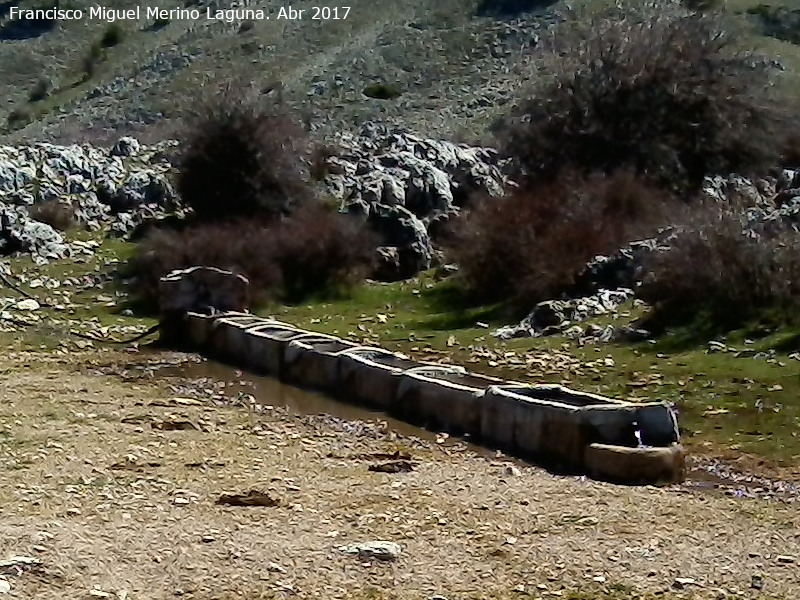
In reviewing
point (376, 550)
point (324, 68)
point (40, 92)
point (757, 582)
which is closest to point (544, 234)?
point (376, 550)

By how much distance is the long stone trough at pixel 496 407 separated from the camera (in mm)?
11570

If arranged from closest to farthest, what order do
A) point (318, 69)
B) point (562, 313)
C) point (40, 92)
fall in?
point (562, 313)
point (318, 69)
point (40, 92)

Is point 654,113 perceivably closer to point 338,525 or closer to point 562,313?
point 562,313

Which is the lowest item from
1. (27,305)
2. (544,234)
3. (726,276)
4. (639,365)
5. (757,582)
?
(27,305)

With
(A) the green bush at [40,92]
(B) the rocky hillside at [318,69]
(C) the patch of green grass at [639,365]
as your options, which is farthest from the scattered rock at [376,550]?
(A) the green bush at [40,92]

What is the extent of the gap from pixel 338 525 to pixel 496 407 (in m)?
4.35

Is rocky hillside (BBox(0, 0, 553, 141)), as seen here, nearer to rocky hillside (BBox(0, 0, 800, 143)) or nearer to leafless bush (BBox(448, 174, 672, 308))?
rocky hillside (BBox(0, 0, 800, 143))

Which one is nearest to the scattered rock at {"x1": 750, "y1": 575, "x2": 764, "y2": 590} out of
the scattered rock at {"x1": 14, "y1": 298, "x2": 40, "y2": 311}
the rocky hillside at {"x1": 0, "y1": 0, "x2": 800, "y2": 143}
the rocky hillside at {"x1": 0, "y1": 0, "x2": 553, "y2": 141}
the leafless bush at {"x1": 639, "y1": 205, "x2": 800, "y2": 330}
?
the leafless bush at {"x1": 639, "y1": 205, "x2": 800, "y2": 330}

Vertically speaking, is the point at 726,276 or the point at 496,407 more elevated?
the point at 726,276

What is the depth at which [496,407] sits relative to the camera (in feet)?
43.4

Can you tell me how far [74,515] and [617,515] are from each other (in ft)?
13.1

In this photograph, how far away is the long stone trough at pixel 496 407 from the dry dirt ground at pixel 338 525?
39 cm

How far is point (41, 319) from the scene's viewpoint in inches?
910

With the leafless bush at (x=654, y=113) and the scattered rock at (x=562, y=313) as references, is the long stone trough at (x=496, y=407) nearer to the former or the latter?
the scattered rock at (x=562, y=313)
